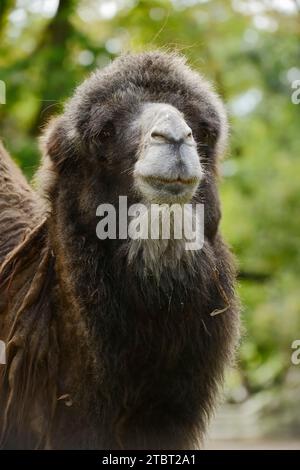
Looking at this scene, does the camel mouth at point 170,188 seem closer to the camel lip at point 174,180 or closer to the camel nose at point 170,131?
the camel lip at point 174,180

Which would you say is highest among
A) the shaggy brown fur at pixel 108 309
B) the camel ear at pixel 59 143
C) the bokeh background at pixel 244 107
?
the bokeh background at pixel 244 107

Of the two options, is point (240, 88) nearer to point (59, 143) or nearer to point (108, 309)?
point (59, 143)

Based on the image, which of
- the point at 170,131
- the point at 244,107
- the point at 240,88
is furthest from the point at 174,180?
the point at 244,107

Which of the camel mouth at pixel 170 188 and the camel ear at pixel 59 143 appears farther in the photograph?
the camel ear at pixel 59 143

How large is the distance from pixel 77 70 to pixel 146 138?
22.3 ft

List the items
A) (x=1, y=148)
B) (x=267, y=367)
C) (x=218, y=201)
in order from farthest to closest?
1. (x=267, y=367)
2. (x=1, y=148)
3. (x=218, y=201)

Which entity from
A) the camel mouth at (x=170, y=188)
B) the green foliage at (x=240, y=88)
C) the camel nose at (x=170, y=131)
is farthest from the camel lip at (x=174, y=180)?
the green foliage at (x=240, y=88)

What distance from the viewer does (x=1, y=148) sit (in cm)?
638

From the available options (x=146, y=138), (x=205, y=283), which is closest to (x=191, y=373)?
(x=205, y=283)

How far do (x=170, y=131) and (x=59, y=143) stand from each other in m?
0.85

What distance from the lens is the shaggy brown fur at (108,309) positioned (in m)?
4.50

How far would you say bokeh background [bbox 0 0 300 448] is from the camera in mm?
11805

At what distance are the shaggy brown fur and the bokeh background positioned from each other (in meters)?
6.00
